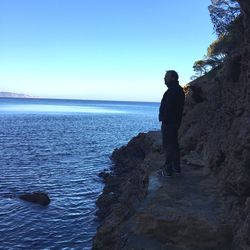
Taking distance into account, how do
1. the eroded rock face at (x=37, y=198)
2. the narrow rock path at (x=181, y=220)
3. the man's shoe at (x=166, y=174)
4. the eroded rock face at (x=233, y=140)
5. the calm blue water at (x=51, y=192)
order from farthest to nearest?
1. the eroded rock face at (x=37, y=198)
2. the calm blue water at (x=51, y=192)
3. the man's shoe at (x=166, y=174)
4. the eroded rock face at (x=233, y=140)
5. the narrow rock path at (x=181, y=220)

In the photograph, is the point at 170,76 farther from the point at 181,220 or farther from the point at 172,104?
the point at 181,220

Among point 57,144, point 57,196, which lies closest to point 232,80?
point 57,196

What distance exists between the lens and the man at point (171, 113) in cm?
1208

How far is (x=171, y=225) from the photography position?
9.40 m

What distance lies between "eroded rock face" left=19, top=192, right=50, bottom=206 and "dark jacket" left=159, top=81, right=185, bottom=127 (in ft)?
46.4

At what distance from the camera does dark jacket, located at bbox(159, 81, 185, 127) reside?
39.5 feet

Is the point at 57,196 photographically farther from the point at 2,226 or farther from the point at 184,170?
the point at 184,170

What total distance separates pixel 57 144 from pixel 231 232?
47971 mm

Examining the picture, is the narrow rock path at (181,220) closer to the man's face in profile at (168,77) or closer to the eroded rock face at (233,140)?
the eroded rock face at (233,140)

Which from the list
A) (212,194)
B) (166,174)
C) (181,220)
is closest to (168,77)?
(166,174)

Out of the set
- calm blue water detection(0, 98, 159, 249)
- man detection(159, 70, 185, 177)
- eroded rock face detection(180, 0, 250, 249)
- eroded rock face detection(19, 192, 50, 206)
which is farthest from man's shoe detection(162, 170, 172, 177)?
eroded rock face detection(19, 192, 50, 206)

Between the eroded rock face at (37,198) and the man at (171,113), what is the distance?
13.6 m

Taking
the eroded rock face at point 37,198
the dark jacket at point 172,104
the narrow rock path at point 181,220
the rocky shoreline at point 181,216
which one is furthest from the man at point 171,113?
the eroded rock face at point 37,198

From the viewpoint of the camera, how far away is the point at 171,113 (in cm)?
1214
